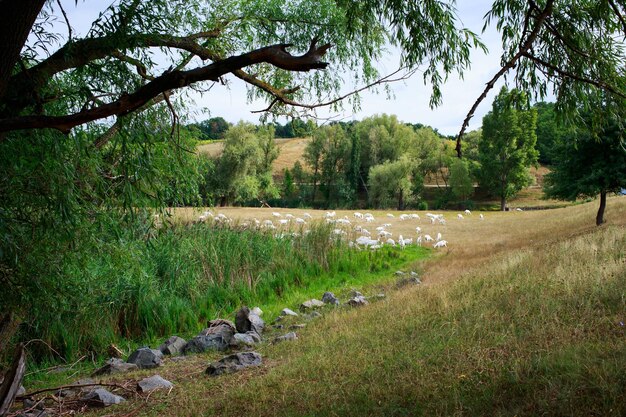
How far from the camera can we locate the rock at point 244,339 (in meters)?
8.27

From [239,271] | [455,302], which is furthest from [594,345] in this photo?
[239,271]

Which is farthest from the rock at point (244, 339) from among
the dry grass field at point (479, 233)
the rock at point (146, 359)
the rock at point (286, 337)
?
the dry grass field at point (479, 233)

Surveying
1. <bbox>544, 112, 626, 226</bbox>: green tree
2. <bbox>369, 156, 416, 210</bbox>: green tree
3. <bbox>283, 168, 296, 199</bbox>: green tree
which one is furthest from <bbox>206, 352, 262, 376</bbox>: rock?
<bbox>283, 168, 296, 199</bbox>: green tree

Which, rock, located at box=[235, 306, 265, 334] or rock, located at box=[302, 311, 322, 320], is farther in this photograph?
rock, located at box=[302, 311, 322, 320]

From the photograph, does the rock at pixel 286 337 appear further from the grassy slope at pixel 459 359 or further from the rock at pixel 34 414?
the rock at pixel 34 414

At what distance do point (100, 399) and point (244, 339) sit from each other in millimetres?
2938

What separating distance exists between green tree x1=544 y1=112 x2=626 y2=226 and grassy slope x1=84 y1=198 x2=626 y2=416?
10.8 m

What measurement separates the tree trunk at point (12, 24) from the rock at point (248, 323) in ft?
21.1

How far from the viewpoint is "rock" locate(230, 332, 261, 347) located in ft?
27.1

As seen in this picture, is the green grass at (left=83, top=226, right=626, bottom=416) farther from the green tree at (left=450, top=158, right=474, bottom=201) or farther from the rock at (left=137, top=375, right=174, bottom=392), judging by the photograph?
the green tree at (left=450, top=158, right=474, bottom=201)

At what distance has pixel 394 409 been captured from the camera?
436 centimetres

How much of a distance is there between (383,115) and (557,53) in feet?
184

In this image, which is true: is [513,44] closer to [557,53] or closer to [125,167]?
[557,53]

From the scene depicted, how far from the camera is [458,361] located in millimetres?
5094
